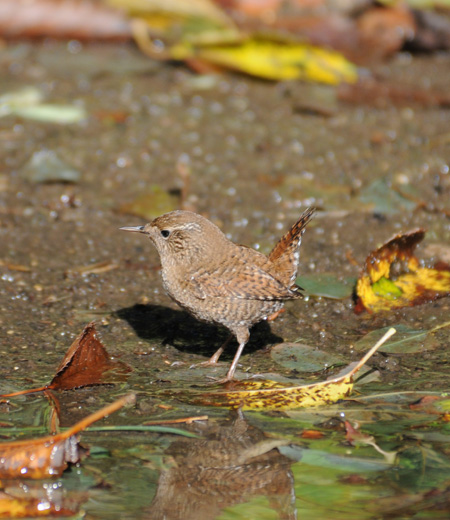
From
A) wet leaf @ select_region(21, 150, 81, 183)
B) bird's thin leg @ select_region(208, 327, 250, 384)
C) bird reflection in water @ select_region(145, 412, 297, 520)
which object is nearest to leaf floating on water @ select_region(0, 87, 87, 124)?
wet leaf @ select_region(21, 150, 81, 183)

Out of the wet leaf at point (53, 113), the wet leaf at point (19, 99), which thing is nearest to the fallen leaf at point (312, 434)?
the wet leaf at point (53, 113)

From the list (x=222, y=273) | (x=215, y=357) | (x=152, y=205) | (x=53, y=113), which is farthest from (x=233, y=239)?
(x=53, y=113)

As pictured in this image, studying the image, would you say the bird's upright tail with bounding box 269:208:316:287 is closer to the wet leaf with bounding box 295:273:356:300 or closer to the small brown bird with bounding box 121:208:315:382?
the small brown bird with bounding box 121:208:315:382

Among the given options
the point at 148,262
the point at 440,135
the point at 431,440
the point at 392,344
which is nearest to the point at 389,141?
the point at 440,135

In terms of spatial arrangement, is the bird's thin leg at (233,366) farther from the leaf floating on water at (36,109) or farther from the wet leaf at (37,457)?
the leaf floating on water at (36,109)

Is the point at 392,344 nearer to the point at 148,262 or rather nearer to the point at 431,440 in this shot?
the point at 431,440

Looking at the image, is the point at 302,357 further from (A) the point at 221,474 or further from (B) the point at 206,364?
(A) the point at 221,474
